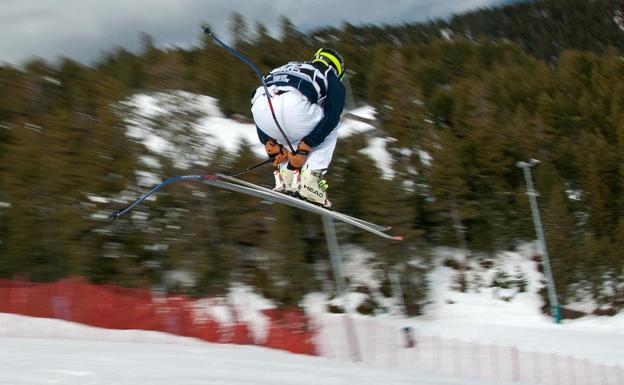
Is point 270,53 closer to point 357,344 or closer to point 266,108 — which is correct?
point 357,344

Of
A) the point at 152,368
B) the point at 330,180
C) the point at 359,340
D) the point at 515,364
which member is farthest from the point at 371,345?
the point at 152,368

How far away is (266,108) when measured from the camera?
440 centimetres

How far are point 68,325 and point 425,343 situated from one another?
9.08m

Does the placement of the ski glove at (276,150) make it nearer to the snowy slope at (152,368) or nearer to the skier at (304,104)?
the skier at (304,104)

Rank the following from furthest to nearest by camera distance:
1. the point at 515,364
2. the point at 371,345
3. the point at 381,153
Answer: the point at 381,153, the point at 371,345, the point at 515,364

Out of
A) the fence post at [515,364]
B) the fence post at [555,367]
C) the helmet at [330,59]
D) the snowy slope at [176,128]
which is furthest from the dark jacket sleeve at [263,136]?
the snowy slope at [176,128]

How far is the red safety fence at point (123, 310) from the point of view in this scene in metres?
11.0

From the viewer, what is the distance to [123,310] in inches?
451

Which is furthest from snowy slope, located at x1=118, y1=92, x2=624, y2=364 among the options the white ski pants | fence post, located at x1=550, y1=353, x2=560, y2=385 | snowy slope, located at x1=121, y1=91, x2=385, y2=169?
the white ski pants

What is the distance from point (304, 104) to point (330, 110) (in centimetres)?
17

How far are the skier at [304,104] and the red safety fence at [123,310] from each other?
718cm

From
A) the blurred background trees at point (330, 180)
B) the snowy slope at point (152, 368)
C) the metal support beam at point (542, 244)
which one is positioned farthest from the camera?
the metal support beam at point (542, 244)

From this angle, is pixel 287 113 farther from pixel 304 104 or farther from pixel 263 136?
pixel 263 136

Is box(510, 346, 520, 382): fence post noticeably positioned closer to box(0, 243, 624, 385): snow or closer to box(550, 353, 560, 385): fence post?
box(0, 243, 624, 385): snow
